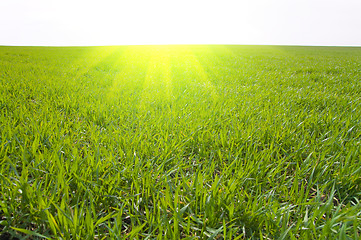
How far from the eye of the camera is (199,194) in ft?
3.67

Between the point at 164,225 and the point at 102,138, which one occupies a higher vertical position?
the point at 102,138

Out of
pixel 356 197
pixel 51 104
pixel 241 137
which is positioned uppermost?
pixel 51 104

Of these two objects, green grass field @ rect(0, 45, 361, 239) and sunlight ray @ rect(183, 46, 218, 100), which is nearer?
green grass field @ rect(0, 45, 361, 239)

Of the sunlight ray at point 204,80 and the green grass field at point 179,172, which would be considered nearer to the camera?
the green grass field at point 179,172

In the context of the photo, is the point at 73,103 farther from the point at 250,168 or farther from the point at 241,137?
the point at 250,168

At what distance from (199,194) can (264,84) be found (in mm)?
4333

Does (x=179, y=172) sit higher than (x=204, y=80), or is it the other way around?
(x=204, y=80)

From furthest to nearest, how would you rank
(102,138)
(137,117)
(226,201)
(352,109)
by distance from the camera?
(352,109)
(137,117)
(102,138)
(226,201)

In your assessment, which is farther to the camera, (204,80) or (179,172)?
(204,80)

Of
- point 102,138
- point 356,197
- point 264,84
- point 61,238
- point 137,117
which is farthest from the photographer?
point 264,84

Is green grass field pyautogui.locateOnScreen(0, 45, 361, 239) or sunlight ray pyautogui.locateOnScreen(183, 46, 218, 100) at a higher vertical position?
sunlight ray pyautogui.locateOnScreen(183, 46, 218, 100)

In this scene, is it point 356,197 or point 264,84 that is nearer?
point 356,197

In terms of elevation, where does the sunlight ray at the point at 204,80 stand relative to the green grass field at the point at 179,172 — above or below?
above

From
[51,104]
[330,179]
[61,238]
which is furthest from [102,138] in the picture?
[330,179]
